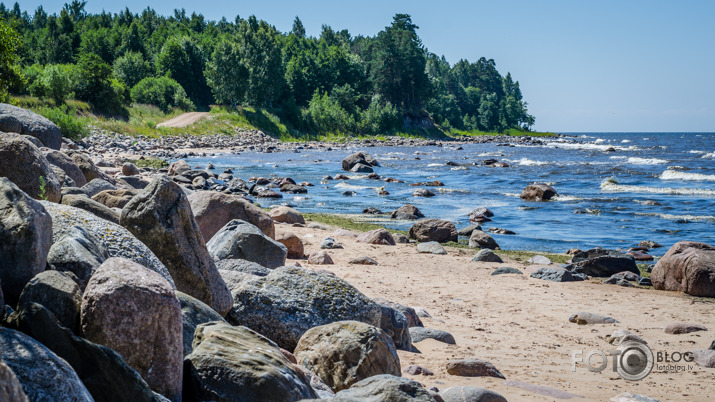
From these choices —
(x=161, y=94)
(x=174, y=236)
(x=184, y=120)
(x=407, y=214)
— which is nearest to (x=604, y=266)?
(x=407, y=214)

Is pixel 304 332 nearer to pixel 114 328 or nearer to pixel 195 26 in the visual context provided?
pixel 114 328

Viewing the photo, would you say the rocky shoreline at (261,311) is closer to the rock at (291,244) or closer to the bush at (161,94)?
the rock at (291,244)

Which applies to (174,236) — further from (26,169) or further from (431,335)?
(431,335)

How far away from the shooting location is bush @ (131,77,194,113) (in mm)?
66375

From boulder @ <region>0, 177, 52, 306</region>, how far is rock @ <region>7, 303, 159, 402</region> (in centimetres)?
63

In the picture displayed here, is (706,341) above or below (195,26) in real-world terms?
below

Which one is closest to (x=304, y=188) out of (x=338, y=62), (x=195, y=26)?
(x=338, y=62)

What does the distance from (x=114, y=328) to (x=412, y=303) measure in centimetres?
669

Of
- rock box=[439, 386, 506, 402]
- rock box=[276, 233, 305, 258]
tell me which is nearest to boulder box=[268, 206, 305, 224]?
rock box=[276, 233, 305, 258]

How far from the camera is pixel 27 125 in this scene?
14.7 metres

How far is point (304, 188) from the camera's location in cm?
2834

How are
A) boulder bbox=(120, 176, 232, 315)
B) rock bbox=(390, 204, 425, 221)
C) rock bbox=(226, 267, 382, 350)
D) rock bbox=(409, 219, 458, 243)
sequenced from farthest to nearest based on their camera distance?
rock bbox=(390, 204, 425, 221) → rock bbox=(409, 219, 458, 243) → rock bbox=(226, 267, 382, 350) → boulder bbox=(120, 176, 232, 315)

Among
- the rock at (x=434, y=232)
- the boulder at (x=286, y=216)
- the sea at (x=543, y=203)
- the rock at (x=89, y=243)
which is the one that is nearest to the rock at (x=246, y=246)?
the rock at (x=89, y=243)

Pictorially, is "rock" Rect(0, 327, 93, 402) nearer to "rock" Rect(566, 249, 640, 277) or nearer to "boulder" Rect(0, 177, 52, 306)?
"boulder" Rect(0, 177, 52, 306)
